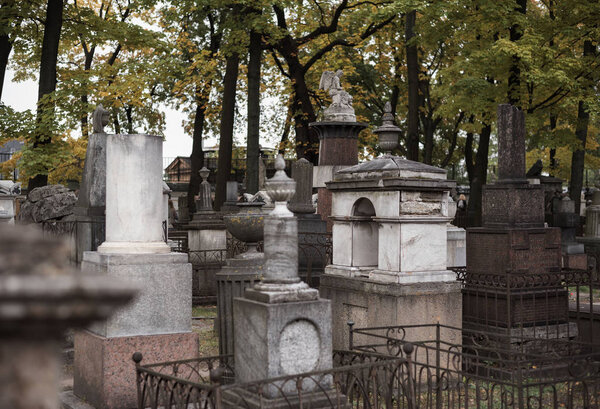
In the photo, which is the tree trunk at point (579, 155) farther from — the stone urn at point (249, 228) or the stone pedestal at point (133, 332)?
the stone pedestal at point (133, 332)

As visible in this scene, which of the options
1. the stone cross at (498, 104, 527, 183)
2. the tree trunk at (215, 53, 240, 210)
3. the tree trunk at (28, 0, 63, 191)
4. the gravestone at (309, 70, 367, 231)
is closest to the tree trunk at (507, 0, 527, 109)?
the gravestone at (309, 70, 367, 231)

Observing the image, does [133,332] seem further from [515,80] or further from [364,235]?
[515,80]

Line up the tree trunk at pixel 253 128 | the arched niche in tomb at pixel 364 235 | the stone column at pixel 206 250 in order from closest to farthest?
the arched niche in tomb at pixel 364 235
the stone column at pixel 206 250
the tree trunk at pixel 253 128

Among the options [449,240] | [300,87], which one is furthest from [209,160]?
[449,240]

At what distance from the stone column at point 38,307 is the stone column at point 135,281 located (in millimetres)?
6052

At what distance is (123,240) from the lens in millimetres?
8359

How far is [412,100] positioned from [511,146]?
531 inches

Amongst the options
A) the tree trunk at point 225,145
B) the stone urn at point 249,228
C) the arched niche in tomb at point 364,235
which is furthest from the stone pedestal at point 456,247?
the tree trunk at point 225,145

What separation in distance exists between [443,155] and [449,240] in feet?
93.7

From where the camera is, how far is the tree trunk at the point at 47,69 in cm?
1817

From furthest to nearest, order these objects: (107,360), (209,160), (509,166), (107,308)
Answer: (209,160), (509,166), (107,360), (107,308)

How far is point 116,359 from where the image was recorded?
7.80 metres

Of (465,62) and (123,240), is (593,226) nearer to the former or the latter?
(465,62)

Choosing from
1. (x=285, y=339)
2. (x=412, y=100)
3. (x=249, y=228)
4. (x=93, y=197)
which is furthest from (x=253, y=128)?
(x=285, y=339)
